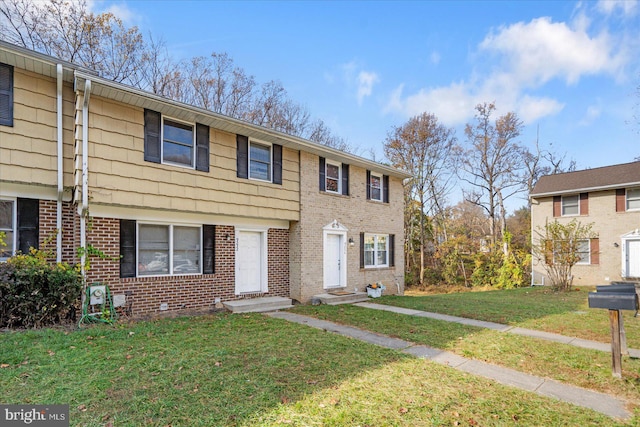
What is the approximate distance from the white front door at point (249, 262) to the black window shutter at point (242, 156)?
1.73 meters

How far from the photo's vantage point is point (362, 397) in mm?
3676

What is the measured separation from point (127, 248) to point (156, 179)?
169cm

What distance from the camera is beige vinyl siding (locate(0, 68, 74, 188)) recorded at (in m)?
6.35

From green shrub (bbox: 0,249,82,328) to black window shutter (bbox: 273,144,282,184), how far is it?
5457mm

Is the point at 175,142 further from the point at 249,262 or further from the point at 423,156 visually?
the point at 423,156

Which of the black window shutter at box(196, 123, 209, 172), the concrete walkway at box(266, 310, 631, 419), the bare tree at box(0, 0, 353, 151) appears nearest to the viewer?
the concrete walkway at box(266, 310, 631, 419)

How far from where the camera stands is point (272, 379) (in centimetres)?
411

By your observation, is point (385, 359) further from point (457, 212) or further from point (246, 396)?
point (457, 212)

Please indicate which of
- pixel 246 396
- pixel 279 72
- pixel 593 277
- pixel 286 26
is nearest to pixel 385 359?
pixel 246 396

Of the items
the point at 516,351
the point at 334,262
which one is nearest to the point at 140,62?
the point at 334,262

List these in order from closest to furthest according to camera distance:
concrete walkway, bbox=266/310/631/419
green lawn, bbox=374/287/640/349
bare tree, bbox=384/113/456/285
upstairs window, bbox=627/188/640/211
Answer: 1. concrete walkway, bbox=266/310/631/419
2. green lawn, bbox=374/287/640/349
3. upstairs window, bbox=627/188/640/211
4. bare tree, bbox=384/113/456/285

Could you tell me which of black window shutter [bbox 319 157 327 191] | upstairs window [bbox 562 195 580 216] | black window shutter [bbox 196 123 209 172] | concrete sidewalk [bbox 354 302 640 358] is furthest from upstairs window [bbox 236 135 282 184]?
upstairs window [bbox 562 195 580 216]

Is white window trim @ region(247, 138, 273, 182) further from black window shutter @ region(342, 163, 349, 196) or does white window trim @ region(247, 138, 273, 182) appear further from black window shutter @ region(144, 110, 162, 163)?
black window shutter @ region(342, 163, 349, 196)

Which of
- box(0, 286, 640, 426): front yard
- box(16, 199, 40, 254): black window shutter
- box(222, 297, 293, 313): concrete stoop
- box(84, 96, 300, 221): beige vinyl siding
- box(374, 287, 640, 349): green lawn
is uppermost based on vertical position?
box(84, 96, 300, 221): beige vinyl siding
